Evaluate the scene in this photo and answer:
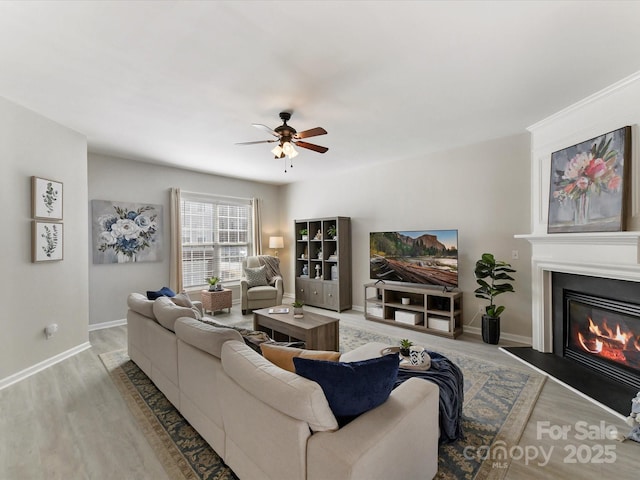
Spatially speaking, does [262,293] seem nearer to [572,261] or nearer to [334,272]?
[334,272]

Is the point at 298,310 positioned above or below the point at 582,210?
below

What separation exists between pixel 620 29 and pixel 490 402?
285 cm

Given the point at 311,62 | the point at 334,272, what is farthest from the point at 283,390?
the point at 334,272

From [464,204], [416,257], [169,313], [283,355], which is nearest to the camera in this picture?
[283,355]

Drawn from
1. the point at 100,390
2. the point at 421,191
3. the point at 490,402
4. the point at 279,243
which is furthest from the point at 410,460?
the point at 279,243

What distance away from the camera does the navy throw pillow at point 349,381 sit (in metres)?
1.32

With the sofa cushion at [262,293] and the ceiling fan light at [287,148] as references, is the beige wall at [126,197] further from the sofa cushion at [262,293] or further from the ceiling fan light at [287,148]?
the ceiling fan light at [287,148]

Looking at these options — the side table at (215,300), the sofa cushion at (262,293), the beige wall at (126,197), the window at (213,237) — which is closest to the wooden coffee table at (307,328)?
the sofa cushion at (262,293)

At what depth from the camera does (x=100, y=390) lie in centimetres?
267

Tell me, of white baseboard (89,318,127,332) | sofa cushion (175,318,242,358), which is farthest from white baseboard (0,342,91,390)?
sofa cushion (175,318,242,358)

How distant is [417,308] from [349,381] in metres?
3.42

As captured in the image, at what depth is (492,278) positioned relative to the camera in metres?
3.80

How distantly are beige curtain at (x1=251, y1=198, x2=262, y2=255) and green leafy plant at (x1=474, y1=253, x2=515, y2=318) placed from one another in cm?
458

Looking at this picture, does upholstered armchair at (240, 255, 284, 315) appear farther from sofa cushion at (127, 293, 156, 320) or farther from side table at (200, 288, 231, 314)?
sofa cushion at (127, 293, 156, 320)
